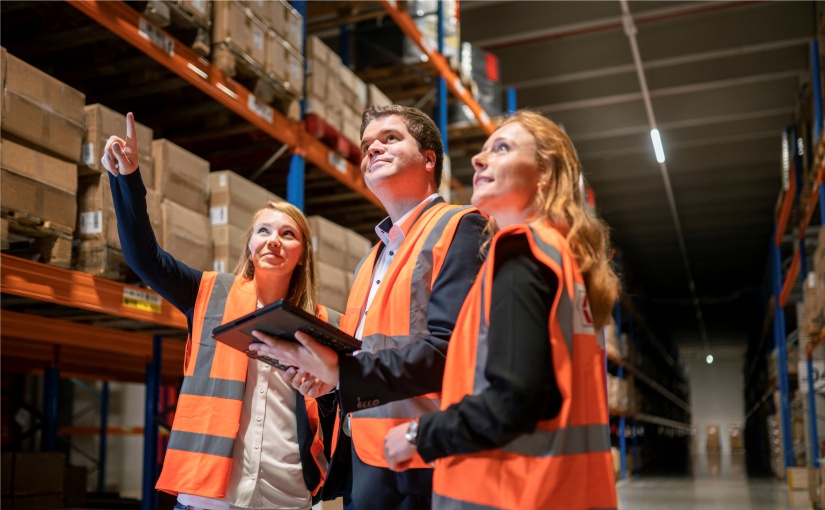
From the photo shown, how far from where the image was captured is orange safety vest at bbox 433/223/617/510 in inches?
59.9

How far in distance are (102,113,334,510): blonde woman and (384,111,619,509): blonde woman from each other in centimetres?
100

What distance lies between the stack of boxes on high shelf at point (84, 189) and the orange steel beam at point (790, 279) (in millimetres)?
9980

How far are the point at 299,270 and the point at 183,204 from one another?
5.89 ft

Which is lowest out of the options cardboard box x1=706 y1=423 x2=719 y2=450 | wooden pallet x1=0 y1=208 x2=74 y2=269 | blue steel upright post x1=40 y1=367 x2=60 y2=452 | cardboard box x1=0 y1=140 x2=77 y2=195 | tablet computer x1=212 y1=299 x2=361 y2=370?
cardboard box x1=706 y1=423 x2=719 y2=450

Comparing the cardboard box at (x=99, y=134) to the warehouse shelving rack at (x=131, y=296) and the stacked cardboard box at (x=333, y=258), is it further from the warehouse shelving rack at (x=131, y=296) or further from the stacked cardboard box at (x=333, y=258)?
the stacked cardboard box at (x=333, y=258)

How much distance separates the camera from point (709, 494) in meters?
11.8

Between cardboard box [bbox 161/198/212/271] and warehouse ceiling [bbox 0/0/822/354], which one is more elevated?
warehouse ceiling [bbox 0/0/822/354]

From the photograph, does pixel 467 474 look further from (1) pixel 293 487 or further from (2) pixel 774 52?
(2) pixel 774 52

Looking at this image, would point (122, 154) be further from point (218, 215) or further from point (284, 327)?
point (218, 215)

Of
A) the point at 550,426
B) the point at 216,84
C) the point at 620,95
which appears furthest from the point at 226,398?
the point at 620,95

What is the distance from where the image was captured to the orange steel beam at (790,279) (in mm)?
12152

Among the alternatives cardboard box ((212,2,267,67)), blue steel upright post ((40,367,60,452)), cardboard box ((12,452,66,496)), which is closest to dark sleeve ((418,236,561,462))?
cardboard box ((212,2,267,67))

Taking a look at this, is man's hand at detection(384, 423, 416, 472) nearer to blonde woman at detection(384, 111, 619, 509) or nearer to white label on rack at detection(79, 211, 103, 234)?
blonde woman at detection(384, 111, 619, 509)

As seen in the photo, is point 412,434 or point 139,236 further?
point 139,236
